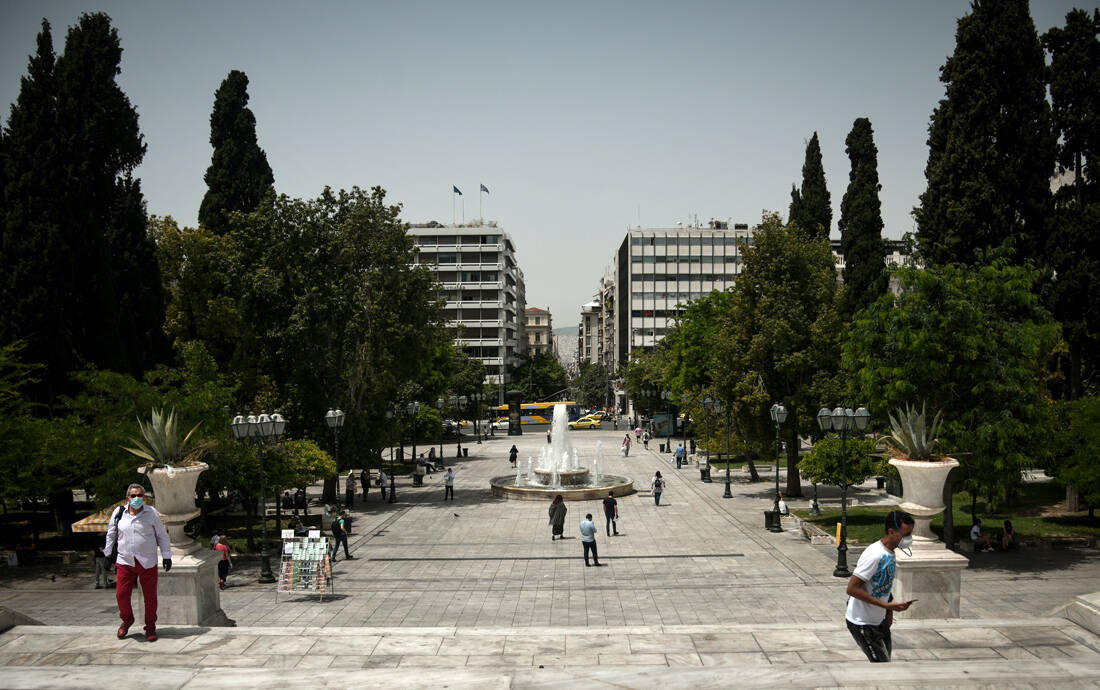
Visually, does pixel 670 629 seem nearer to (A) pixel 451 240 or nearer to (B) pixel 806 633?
(B) pixel 806 633

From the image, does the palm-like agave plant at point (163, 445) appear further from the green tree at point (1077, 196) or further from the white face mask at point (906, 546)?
the green tree at point (1077, 196)

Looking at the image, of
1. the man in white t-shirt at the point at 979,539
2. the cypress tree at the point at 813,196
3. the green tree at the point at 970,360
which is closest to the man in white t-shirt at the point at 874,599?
the green tree at the point at 970,360

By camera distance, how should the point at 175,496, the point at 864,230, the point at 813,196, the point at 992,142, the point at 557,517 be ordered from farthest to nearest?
1. the point at 813,196
2. the point at 864,230
3. the point at 992,142
4. the point at 557,517
5. the point at 175,496

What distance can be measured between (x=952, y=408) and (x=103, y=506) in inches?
928

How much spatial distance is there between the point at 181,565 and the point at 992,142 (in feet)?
91.3

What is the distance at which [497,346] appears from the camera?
106812 mm

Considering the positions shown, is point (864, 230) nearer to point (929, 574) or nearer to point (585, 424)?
point (929, 574)

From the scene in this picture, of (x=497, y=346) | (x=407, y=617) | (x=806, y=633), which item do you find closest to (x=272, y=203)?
(x=407, y=617)

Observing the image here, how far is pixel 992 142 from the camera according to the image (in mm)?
27031

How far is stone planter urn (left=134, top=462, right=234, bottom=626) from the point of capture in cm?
1084

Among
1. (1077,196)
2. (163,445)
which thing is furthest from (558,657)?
(1077,196)

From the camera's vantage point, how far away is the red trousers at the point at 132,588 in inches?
361

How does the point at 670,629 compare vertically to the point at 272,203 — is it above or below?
below

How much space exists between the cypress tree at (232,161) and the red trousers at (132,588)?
116 ft
